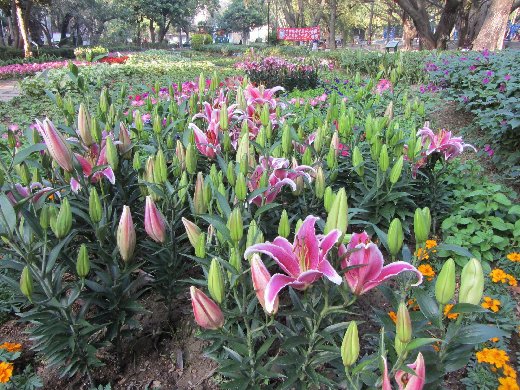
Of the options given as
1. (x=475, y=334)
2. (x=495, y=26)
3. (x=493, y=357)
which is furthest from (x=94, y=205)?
(x=495, y=26)

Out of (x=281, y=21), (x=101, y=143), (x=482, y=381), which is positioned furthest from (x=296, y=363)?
(x=281, y=21)

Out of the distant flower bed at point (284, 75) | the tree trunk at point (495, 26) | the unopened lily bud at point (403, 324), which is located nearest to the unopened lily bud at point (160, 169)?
the unopened lily bud at point (403, 324)

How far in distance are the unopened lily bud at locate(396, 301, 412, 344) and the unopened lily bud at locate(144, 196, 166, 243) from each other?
873mm

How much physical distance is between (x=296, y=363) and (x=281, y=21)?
58176 millimetres

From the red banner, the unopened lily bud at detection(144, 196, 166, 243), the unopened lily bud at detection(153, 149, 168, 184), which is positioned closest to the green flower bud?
the unopened lily bud at detection(144, 196, 166, 243)

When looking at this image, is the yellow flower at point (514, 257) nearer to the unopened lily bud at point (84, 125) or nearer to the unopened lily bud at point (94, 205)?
the unopened lily bud at point (94, 205)

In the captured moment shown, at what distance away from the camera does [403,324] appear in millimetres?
875

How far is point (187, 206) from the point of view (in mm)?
1745

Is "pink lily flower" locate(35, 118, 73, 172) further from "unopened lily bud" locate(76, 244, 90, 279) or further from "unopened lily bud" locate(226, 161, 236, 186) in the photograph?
"unopened lily bud" locate(226, 161, 236, 186)

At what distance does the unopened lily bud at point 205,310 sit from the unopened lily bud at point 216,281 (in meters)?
0.02

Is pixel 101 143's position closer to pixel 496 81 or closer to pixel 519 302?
pixel 519 302

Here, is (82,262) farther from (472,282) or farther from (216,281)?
(472,282)

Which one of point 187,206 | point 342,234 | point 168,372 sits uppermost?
point 342,234

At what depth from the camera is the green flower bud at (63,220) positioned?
3.93ft
